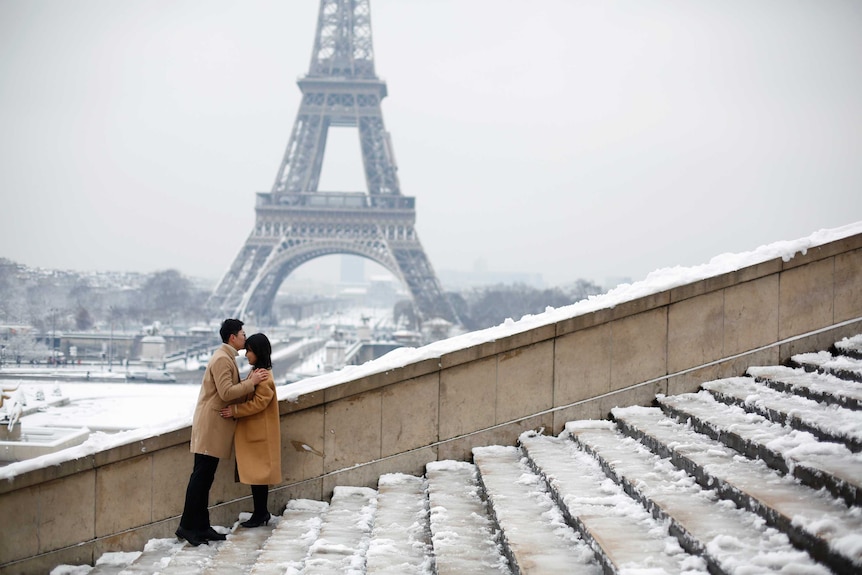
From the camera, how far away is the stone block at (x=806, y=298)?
275 inches

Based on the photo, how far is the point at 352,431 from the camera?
6418 mm

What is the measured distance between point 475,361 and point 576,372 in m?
0.82

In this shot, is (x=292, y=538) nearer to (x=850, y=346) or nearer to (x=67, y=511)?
(x=67, y=511)

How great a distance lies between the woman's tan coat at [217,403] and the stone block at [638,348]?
9.47 ft

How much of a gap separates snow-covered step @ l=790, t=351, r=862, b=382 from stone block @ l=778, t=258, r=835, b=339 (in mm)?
254

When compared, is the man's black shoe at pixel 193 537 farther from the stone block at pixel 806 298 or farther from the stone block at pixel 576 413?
the stone block at pixel 806 298

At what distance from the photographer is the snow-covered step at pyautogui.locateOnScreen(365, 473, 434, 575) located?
457 cm

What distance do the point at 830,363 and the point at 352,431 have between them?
3.62 m

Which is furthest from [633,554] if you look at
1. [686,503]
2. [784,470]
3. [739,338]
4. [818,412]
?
[739,338]

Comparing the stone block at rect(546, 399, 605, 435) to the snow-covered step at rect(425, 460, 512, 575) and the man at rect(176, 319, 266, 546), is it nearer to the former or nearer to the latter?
the snow-covered step at rect(425, 460, 512, 575)

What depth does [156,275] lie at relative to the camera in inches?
3159

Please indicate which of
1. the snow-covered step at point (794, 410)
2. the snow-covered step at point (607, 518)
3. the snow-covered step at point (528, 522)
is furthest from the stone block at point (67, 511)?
the snow-covered step at point (794, 410)

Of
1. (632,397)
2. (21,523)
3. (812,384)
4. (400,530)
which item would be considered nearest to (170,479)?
(21,523)

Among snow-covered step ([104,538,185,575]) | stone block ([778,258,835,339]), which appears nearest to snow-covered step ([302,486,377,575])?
snow-covered step ([104,538,185,575])
